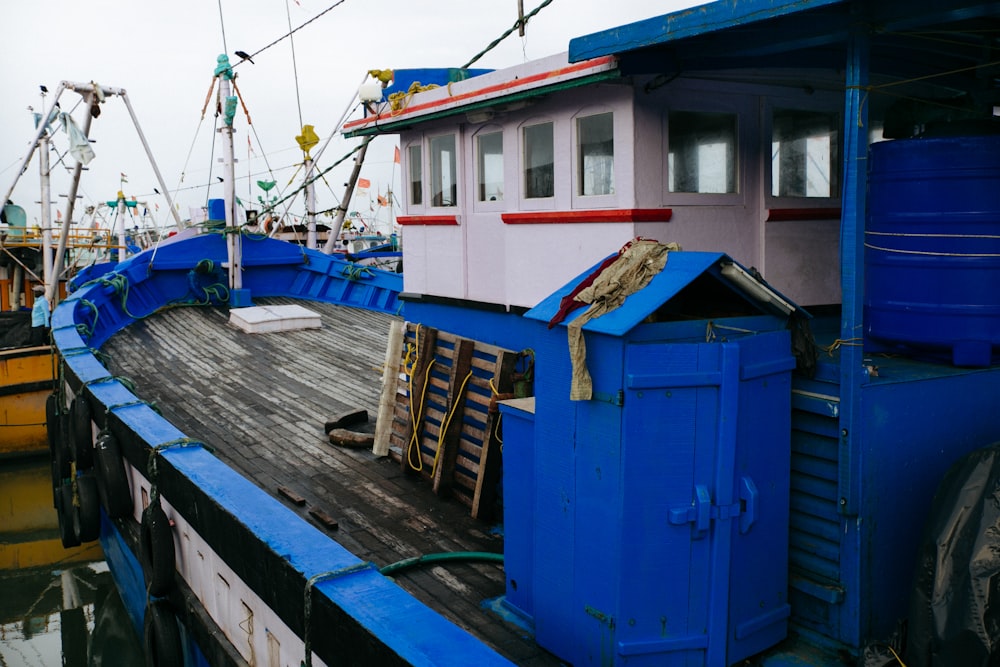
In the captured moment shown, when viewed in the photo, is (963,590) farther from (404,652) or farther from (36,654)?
(36,654)

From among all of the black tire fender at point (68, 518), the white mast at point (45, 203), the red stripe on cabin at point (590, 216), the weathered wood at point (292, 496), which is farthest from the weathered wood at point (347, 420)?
the white mast at point (45, 203)

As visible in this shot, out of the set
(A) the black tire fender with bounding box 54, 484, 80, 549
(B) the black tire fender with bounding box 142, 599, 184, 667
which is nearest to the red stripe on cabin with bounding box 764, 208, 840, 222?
(B) the black tire fender with bounding box 142, 599, 184, 667

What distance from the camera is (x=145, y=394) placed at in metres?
9.00

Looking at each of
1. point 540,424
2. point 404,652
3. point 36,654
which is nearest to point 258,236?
point 36,654

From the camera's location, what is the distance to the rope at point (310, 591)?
147 inches

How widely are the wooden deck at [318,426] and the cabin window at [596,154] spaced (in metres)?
2.38

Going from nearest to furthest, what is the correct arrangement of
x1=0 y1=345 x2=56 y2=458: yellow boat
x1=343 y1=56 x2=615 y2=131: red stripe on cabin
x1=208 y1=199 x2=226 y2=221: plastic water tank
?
x1=343 y1=56 x2=615 y2=131: red stripe on cabin → x1=0 y1=345 x2=56 y2=458: yellow boat → x1=208 y1=199 x2=226 y2=221: plastic water tank

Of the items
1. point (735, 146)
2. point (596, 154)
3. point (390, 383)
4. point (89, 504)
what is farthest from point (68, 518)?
point (735, 146)

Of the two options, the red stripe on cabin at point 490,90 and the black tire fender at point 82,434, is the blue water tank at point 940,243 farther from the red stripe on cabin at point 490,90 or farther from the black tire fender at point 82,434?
the black tire fender at point 82,434

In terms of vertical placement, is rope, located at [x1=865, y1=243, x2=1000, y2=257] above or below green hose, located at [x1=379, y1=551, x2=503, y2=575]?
above

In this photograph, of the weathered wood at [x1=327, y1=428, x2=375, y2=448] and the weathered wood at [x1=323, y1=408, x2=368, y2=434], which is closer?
the weathered wood at [x1=327, y1=428, x2=375, y2=448]

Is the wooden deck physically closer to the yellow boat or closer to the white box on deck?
the white box on deck

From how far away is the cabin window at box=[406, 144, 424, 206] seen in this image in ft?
24.8

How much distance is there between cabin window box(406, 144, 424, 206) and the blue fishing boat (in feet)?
0.88
